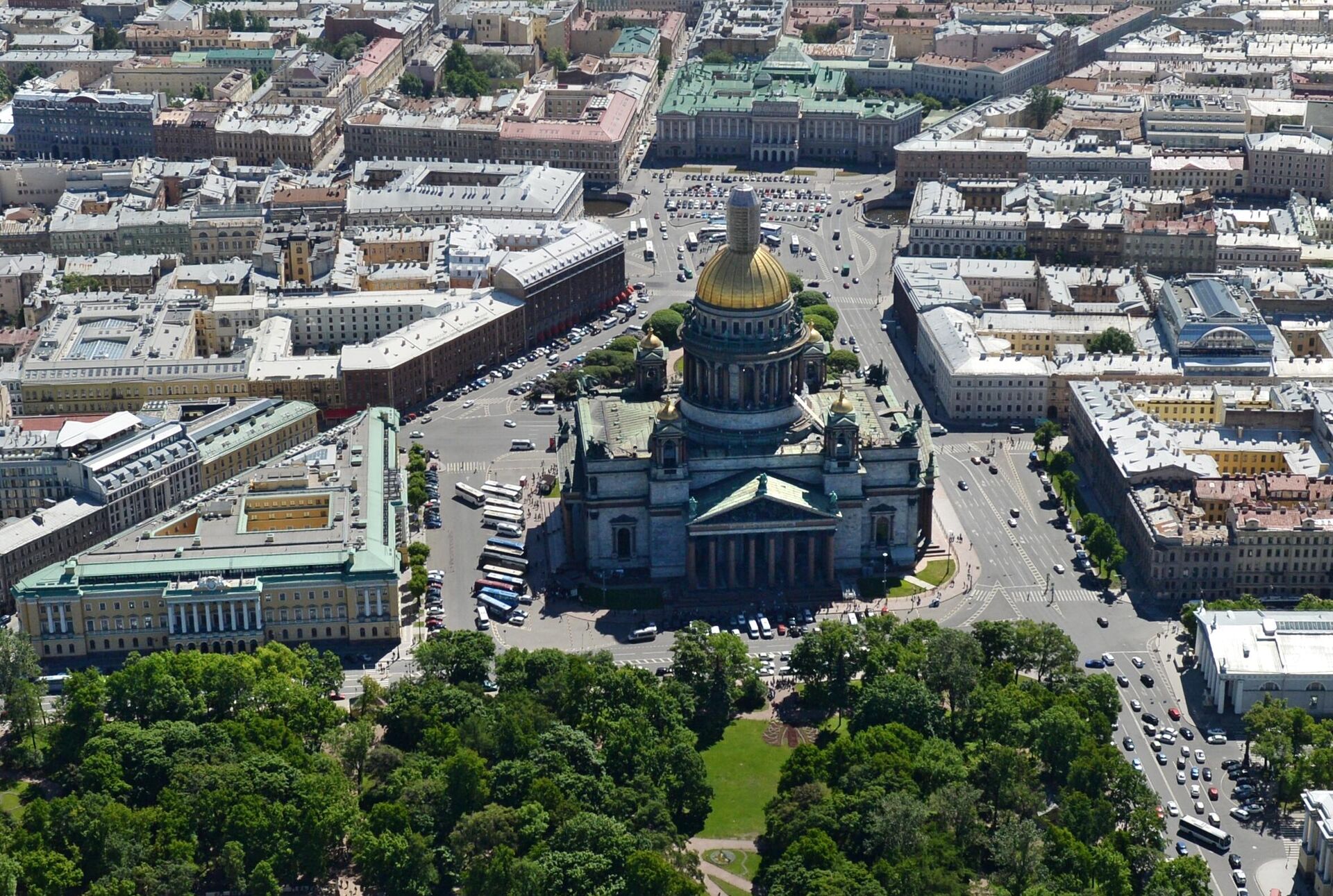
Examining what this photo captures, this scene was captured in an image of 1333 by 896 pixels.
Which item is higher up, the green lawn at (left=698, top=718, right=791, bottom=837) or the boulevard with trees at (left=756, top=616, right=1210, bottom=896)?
the boulevard with trees at (left=756, top=616, right=1210, bottom=896)

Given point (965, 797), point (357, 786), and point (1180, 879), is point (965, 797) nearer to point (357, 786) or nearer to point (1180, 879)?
point (1180, 879)

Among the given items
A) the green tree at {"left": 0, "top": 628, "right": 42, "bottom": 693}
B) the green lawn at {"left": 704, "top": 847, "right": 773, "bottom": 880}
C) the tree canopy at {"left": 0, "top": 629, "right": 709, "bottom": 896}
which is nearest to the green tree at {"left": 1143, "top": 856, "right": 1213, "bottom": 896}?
the green lawn at {"left": 704, "top": 847, "right": 773, "bottom": 880}

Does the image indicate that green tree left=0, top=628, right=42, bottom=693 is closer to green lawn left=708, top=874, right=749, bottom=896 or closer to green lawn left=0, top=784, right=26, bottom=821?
green lawn left=0, top=784, right=26, bottom=821

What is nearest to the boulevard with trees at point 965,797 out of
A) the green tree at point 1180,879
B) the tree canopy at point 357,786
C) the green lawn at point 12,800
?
the green tree at point 1180,879

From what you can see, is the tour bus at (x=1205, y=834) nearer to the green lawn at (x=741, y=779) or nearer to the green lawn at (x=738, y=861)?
the green lawn at (x=741, y=779)

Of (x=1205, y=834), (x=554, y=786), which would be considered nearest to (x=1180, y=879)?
(x=1205, y=834)

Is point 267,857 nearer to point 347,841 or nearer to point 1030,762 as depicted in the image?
point 347,841
